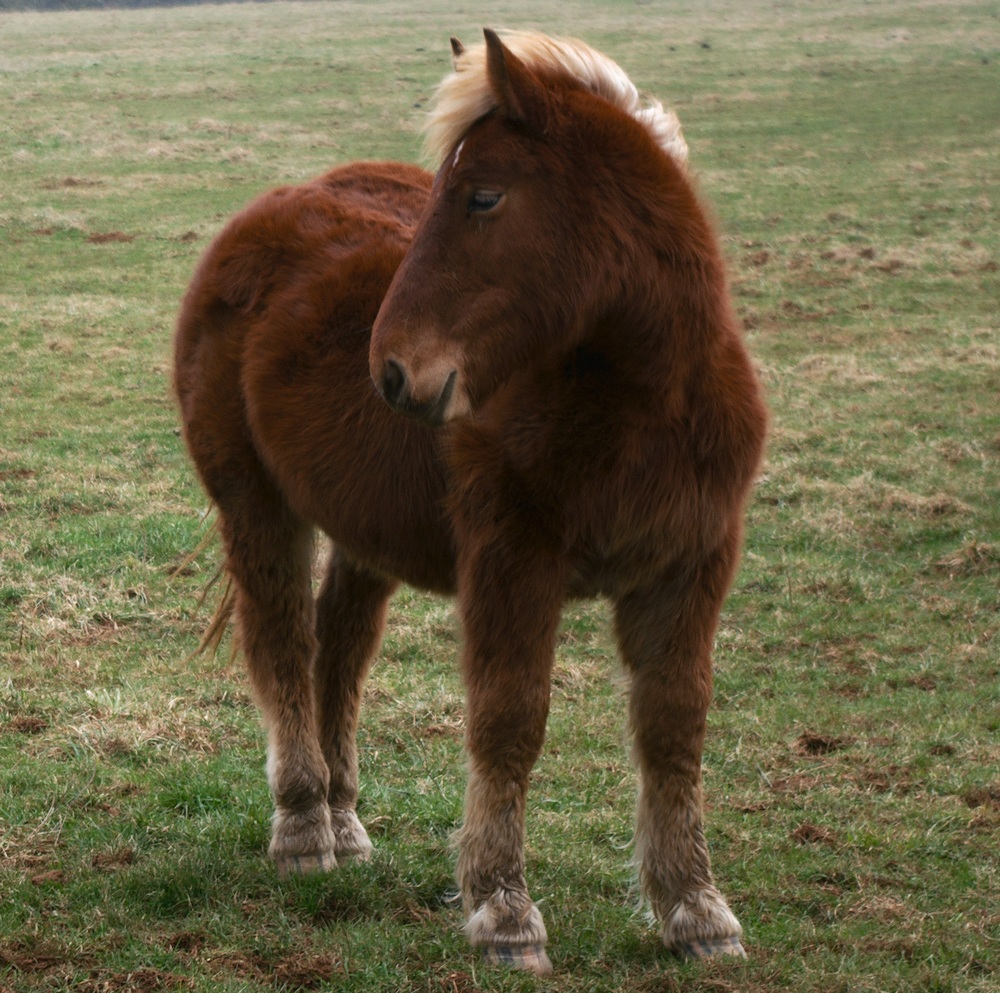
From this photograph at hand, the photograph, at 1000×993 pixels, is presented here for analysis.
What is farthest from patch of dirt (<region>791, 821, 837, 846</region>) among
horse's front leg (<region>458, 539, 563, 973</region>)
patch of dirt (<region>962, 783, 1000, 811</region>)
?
horse's front leg (<region>458, 539, 563, 973</region>)

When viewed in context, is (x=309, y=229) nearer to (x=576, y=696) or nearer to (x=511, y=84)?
(x=511, y=84)

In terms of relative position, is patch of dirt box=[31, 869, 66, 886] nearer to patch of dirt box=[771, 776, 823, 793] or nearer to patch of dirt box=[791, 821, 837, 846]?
patch of dirt box=[791, 821, 837, 846]

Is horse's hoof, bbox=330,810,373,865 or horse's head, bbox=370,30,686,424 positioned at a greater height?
horse's head, bbox=370,30,686,424

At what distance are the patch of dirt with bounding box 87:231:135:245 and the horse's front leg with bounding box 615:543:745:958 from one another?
1390cm

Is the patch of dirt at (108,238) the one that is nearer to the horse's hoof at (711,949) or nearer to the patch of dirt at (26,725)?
the patch of dirt at (26,725)

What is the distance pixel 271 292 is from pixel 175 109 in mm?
22942

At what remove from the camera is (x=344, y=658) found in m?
4.43

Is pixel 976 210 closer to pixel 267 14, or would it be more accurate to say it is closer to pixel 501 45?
pixel 501 45

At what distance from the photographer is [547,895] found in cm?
386

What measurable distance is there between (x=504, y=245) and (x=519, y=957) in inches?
72.8

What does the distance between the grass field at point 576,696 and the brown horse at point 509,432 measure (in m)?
0.35

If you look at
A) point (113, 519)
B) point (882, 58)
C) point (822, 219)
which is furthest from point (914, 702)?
point (882, 58)

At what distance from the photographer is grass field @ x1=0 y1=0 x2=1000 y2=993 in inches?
139

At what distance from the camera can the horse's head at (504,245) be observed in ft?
9.60
